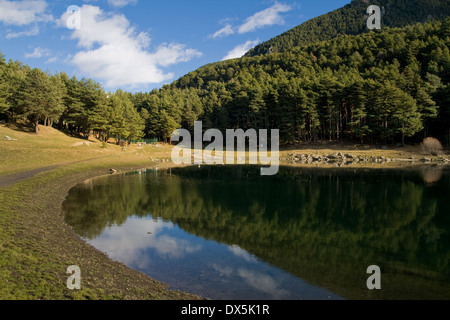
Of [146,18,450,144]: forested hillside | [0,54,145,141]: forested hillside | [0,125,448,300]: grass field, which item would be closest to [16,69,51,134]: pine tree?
[0,54,145,141]: forested hillside

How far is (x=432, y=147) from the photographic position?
66812 millimetres

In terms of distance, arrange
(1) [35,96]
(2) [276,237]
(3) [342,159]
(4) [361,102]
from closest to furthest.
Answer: (2) [276,237]
(1) [35,96]
(3) [342,159]
(4) [361,102]

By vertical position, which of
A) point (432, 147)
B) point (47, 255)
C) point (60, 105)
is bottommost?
point (47, 255)

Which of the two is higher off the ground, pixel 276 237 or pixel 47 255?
pixel 47 255

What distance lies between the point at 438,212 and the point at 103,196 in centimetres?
2901

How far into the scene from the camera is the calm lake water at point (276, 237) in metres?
11.4

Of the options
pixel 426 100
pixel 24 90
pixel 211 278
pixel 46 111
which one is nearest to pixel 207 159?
pixel 46 111

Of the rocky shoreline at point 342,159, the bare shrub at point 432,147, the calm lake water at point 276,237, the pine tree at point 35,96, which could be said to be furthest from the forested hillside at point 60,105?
the bare shrub at point 432,147

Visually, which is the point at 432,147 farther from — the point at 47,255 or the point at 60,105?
the point at 60,105

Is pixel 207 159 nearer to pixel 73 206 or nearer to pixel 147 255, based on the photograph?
pixel 73 206

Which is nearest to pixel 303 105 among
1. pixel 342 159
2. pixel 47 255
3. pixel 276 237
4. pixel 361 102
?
pixel 361 102

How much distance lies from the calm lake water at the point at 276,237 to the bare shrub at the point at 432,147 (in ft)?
134

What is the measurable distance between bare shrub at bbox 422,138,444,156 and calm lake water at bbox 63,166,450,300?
134 ft

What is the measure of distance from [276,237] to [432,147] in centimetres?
6763
